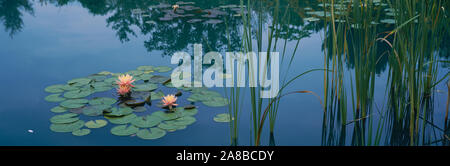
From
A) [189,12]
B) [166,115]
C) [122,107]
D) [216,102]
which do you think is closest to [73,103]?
[122,107]

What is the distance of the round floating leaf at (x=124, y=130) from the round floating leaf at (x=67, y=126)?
219 millimetres

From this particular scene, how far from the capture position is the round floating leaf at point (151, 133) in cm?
217

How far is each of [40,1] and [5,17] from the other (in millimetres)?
1099

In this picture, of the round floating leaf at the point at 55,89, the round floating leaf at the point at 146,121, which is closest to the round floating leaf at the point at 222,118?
the round floating leaf at the point at 146,121

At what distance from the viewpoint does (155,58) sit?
356 centimetres

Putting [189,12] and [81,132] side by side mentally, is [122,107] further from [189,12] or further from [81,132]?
[189,12]

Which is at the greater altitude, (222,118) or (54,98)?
(54,98)

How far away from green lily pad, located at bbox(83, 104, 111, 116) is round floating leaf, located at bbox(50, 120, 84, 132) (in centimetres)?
10

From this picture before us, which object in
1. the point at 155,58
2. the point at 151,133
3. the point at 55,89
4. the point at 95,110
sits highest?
the point at 155,58

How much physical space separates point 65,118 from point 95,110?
0.60 ft

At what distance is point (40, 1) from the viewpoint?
6207mm

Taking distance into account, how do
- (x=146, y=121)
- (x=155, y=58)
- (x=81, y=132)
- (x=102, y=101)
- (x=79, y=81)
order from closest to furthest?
(x=81, y=132), (x=146, y=121), (x=102, y=101), (x=79, y=81), (x=155, y=58)

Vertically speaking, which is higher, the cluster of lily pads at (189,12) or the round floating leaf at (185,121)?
the cluster of lily pads at (189,12)

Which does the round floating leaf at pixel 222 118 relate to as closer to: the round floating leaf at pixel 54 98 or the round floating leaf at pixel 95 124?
the round floating leaf at pixel 95 124
